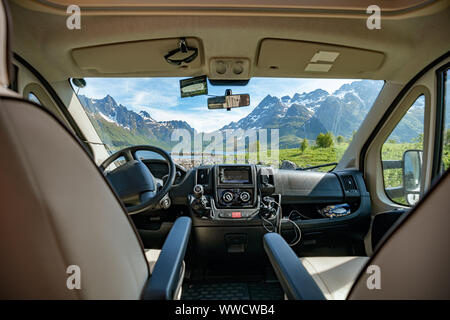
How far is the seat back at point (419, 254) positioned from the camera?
52 cm

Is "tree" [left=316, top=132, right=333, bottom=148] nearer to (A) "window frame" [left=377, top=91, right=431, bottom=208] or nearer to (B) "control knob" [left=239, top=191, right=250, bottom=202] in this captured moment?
(A) "window frame" [left=377, top=91, right=431, bottom=208]

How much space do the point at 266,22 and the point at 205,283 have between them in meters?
2.22

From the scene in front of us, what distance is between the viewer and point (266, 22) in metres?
1.84

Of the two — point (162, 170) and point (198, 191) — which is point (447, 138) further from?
point (162, 170)

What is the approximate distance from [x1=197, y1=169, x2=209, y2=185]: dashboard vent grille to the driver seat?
1.69 metres

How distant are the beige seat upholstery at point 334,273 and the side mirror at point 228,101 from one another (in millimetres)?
1540

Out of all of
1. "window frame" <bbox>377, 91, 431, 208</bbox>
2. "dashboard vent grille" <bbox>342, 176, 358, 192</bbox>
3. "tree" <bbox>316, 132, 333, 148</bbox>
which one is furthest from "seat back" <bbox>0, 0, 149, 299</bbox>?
"window frame" <bbox>377, 91, 431, 208</bbox>

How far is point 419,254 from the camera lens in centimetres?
56

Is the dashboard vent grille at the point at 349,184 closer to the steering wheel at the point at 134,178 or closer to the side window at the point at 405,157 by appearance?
the side window at the point at 405,157

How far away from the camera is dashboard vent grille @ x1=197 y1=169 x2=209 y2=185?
2342mm

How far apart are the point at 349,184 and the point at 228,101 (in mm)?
1479

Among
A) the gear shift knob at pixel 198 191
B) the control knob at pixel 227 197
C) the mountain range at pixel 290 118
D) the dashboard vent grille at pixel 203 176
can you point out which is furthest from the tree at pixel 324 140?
the gear shift knob at pixel 198 191

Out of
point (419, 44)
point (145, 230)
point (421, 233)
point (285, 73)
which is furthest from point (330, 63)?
point (145, 230)

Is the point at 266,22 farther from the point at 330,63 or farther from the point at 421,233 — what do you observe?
the point at 421,233
